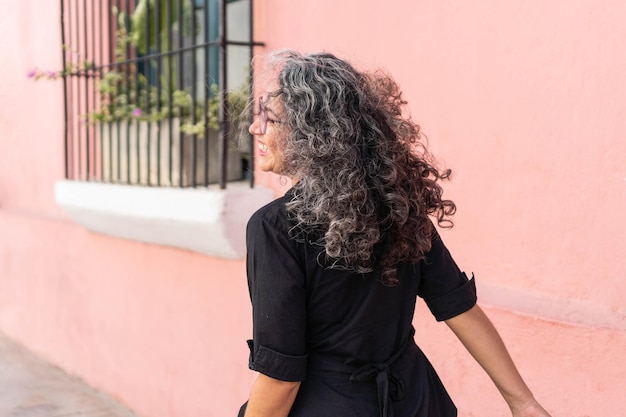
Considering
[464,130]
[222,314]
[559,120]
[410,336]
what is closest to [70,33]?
[222,314]

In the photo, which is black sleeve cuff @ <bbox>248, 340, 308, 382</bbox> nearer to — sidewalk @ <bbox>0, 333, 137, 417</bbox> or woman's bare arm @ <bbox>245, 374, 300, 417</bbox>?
woman's bare arm @ <bbox>245, 374, 300, 417</bbox>

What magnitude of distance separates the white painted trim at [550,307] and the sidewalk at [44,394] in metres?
2.91

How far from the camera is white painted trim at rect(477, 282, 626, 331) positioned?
2514 millimetres

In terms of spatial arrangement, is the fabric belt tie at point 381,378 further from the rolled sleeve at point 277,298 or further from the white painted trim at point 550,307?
the white painted trim at point 550,307

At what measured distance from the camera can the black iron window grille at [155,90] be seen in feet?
13.6

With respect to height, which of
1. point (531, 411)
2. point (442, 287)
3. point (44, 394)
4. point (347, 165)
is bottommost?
point (44, 394)

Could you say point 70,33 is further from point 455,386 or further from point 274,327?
point 274,327

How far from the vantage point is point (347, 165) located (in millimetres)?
1720

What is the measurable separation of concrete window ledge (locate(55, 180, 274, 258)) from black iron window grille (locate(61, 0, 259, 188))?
10 cm

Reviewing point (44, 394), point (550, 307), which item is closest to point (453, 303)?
point (550, 307)

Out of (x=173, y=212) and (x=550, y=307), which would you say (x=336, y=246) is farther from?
(x=173, y=212)

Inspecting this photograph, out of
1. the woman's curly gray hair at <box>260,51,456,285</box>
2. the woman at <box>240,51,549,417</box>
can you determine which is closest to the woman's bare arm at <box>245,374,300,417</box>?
the woman at <box>240,51,549,417</box>

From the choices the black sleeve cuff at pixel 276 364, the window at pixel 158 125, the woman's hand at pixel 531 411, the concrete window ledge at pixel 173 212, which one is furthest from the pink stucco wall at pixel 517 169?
the black sleeve cuff at pixel 276 364

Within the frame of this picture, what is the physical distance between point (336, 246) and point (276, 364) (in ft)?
0.91
